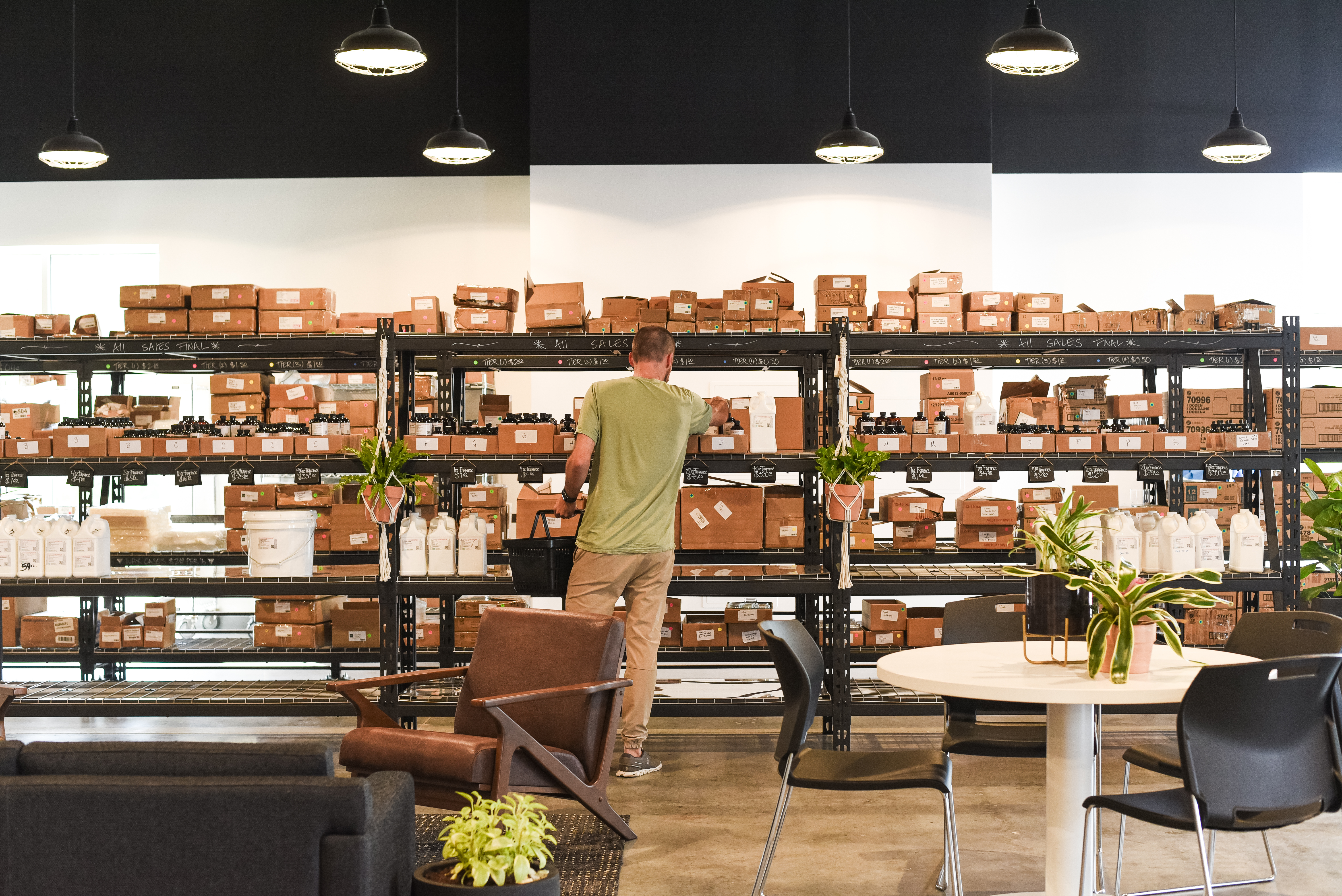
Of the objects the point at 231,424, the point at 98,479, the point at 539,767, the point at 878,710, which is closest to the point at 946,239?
the point at 878,710

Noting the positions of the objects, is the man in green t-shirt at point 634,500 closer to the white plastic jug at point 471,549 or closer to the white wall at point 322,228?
the white plastic jug at point 471,549

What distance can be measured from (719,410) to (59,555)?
3322 millimetres

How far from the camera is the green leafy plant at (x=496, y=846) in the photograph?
2.53 meters

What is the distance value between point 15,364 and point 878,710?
526 cm

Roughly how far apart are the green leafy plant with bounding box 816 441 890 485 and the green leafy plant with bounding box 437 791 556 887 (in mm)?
2726

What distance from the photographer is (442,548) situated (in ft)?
17.5

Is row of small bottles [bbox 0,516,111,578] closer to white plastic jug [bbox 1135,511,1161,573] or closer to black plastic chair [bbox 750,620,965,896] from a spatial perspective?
black plastic chair [bbox 750,620,965,896]

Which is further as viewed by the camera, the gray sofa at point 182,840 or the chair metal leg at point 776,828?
the chair metal leg at point 776,828

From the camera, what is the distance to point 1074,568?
333 cm

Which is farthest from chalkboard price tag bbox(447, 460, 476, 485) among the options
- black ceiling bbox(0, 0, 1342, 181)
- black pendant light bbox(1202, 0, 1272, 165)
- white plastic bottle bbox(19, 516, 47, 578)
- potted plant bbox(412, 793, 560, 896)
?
black pendant light bbox(1202, 0, 1272, 165)

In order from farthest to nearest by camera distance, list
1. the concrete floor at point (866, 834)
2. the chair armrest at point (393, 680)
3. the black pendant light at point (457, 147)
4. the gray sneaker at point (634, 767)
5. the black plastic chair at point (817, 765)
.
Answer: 1. the black pendant light at point (457, 147)
2. the gray sneaker at point (634, 767)
3. the chair armrest at point (393, 680)
4. the concrete floor at point (866, 834)
5. the black plastic chair at point (817, 765)

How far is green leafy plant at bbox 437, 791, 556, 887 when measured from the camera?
253 cm

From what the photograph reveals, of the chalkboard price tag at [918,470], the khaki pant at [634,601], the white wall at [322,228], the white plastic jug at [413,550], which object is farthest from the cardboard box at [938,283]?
the white wall at [322,228]

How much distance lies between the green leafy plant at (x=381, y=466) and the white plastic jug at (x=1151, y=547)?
139 inches
